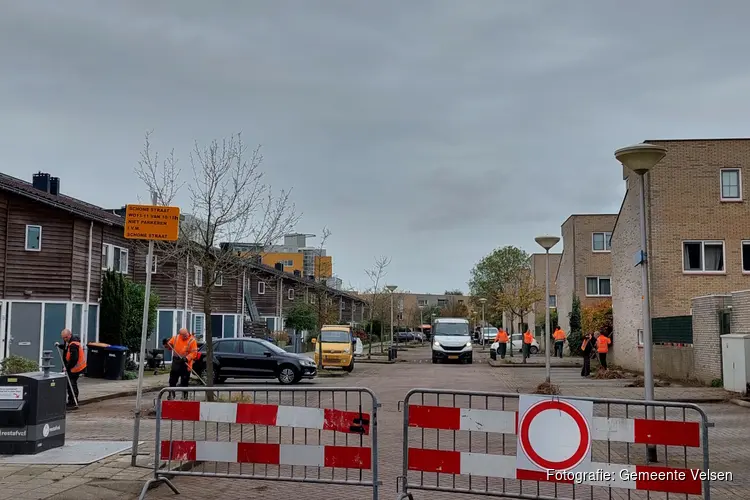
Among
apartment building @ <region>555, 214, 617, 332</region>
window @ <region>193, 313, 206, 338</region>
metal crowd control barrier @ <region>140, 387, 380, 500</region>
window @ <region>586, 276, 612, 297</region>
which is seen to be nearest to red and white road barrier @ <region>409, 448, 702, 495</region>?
metal crowd control barrier @ <region>140, 387, 380, 500</region>

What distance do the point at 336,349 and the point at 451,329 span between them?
10533 millimetres

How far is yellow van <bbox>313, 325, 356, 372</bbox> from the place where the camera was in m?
30.8

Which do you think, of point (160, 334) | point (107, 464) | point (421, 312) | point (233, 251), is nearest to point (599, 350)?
point (233, 251)

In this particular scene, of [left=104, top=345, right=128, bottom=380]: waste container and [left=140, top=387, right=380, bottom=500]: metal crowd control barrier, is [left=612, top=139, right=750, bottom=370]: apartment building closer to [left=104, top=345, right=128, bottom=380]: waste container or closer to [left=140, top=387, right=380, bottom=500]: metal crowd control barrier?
[left=104, top=345, right=128, bottom=380]: waste container

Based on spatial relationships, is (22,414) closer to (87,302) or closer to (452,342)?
(87,302)

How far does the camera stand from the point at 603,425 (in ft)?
22.0

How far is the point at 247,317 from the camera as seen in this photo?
47.3m

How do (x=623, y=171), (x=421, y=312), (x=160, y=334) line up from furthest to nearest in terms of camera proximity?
(x=421, y=312) → (x=160, y=334) → (x=623, y=171)

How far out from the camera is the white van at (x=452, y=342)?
38.9 m

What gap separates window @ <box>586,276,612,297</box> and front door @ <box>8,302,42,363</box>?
32.6m

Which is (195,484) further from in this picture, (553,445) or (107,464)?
(553,445)

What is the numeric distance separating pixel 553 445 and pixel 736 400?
12.5 meters

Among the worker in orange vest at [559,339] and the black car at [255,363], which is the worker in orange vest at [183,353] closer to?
the black car at [255,363]

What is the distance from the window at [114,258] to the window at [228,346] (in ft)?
24.5
